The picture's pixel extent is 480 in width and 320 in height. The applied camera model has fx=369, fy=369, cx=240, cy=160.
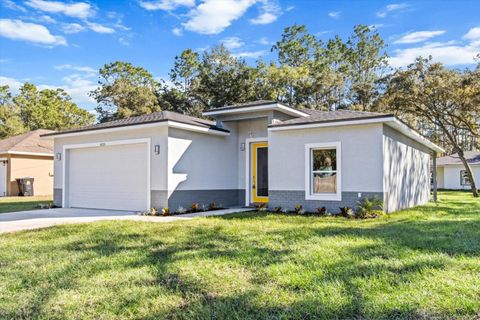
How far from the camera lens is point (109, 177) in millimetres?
13656

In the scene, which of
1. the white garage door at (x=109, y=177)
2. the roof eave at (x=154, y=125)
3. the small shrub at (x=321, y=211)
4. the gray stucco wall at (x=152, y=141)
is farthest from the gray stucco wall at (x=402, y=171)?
the white garage door at (x=109, y=177)

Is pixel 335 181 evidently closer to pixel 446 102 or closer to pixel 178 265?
pixel 178 265

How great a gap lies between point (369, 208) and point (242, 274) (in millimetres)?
6833

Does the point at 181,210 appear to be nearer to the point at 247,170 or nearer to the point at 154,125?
the point at 154,125

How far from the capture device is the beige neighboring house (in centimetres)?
2230

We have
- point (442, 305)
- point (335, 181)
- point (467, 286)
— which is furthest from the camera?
point (335, 181)

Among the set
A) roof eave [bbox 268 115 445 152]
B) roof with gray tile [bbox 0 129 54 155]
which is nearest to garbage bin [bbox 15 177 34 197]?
roof with gray tile [bbox 0 129 54 155]

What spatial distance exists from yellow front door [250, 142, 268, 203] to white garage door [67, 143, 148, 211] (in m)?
4.15

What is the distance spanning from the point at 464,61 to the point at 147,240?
934 inches

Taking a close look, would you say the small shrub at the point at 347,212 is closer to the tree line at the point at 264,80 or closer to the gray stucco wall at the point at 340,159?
the gray stucco wall at the point at 340,159

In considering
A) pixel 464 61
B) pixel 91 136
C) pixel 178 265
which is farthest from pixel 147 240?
pixel 464 61

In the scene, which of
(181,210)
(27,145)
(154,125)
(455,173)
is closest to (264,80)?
(27,145)

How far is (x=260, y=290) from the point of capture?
4207 millimetres

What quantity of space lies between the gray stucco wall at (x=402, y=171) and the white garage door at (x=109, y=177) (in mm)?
7829
